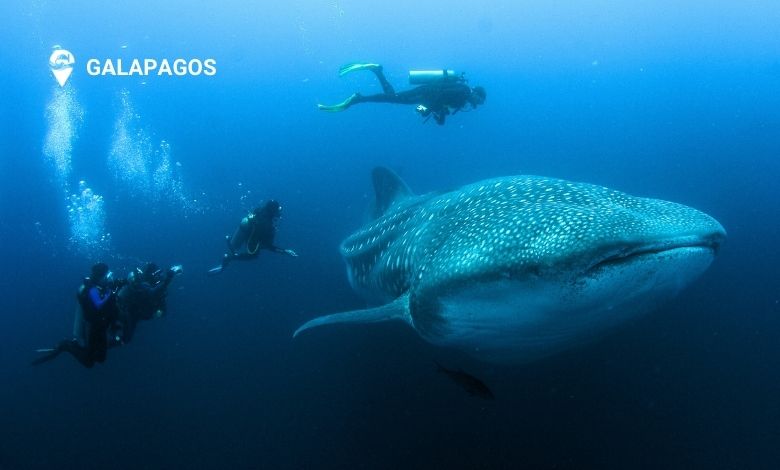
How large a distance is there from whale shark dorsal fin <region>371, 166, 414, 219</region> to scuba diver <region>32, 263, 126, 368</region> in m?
4.65

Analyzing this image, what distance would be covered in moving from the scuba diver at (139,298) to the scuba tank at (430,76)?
18.8 ft

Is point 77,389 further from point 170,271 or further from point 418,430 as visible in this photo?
point 418,430

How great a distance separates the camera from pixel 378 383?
371 inches

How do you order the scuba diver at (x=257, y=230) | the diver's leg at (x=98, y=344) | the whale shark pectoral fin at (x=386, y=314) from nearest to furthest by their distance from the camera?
the whale shark pectoral fin at (x=386, y=314) → the diver's leg at (x=98, y=344) → the scuba diver at (x=257, y=230)

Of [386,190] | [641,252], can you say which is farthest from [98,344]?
[641,252]

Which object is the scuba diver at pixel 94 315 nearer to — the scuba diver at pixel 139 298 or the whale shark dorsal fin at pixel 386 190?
the scuba diver at pixel 139 298

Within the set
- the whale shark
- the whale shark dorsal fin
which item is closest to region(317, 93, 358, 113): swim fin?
the whale shark dorsal fin

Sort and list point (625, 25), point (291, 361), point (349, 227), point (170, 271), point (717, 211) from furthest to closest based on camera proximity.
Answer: point (625, 25) < point (349, 227) < point (717, 211) < point (291, 361) < point (170, 271)

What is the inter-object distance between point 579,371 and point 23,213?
96.3 feet

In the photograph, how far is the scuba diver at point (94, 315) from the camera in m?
7.16

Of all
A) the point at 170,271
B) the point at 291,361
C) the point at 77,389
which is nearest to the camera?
the point at 170,271

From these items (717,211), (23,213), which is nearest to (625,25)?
(717,211)

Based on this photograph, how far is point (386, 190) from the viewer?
29.5 ft

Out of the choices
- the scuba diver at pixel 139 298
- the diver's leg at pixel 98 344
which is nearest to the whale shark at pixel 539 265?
the scuba diver at pixel 139 298
